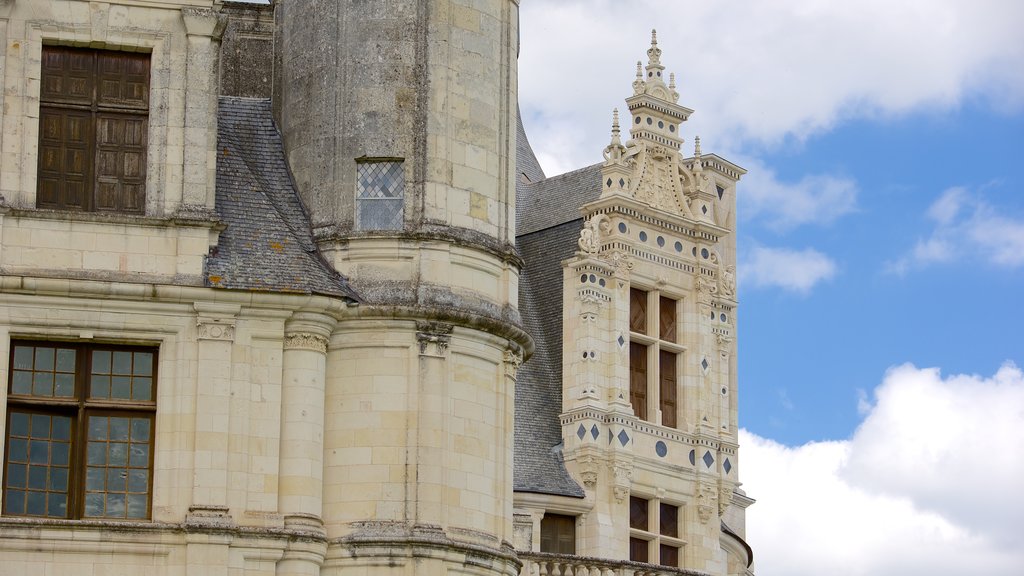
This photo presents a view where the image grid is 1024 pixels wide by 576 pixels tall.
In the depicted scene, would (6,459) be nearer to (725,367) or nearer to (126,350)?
(126,350)

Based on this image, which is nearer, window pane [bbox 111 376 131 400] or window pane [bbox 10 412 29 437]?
window pane [bbox 10 412 29 437]

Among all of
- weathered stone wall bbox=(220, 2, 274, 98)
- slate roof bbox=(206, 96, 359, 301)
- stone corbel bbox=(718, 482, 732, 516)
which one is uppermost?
weathered stone wall bbox=(220, 2, 274, 98)

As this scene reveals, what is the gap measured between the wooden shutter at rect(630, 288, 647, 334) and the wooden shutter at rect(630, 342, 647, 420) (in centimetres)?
29

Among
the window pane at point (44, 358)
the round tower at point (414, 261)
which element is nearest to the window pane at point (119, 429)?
the window pane at point (44, 358)

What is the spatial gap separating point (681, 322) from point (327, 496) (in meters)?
13.5

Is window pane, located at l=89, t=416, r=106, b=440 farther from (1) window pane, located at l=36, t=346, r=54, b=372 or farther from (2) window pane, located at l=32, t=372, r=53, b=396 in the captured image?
(1) window pane, located at l=36, t=346, r=54, b=372

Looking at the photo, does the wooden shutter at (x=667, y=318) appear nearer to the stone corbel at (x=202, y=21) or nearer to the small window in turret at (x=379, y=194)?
the small window in turret at (x=379, y=194)

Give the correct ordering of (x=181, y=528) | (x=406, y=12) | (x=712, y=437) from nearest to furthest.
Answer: (x=181, y=528) → (x=406, y=12) → (x=712, y=437)

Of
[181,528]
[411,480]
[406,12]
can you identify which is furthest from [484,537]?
[406,12]

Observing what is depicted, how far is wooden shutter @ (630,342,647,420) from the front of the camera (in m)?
51.4

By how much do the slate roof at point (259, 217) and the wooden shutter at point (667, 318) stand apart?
11.0 meters

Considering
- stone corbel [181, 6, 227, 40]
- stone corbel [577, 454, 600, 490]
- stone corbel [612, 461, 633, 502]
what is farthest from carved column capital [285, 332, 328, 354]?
stone corbel [612, 461, 633, 502]

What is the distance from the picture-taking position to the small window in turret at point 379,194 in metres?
41.6

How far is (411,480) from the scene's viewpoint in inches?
1587
